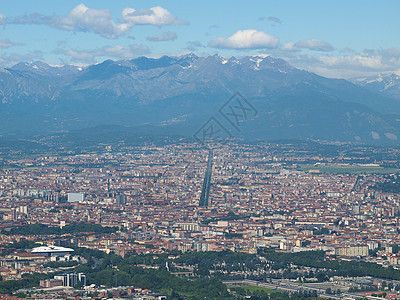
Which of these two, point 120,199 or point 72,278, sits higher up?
point 120,199

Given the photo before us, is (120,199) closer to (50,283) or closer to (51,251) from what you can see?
(51,251)

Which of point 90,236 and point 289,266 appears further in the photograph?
point 90,236

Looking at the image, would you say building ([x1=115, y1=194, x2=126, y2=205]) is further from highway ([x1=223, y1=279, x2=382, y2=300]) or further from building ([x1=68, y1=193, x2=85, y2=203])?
highway ([x1=223, y1=279, x2=382, y2=300])

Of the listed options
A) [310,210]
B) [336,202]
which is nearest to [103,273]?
[310,210]

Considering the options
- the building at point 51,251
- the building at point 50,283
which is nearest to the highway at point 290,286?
the building at point 50,283

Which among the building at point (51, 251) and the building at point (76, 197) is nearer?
the building at point (51, 251)

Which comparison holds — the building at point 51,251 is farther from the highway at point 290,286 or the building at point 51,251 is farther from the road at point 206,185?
the road at point 206,185

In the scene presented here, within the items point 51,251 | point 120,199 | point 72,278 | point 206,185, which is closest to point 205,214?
point 120,199

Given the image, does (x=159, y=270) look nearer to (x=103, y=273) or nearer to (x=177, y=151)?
(x=103, y=273)
